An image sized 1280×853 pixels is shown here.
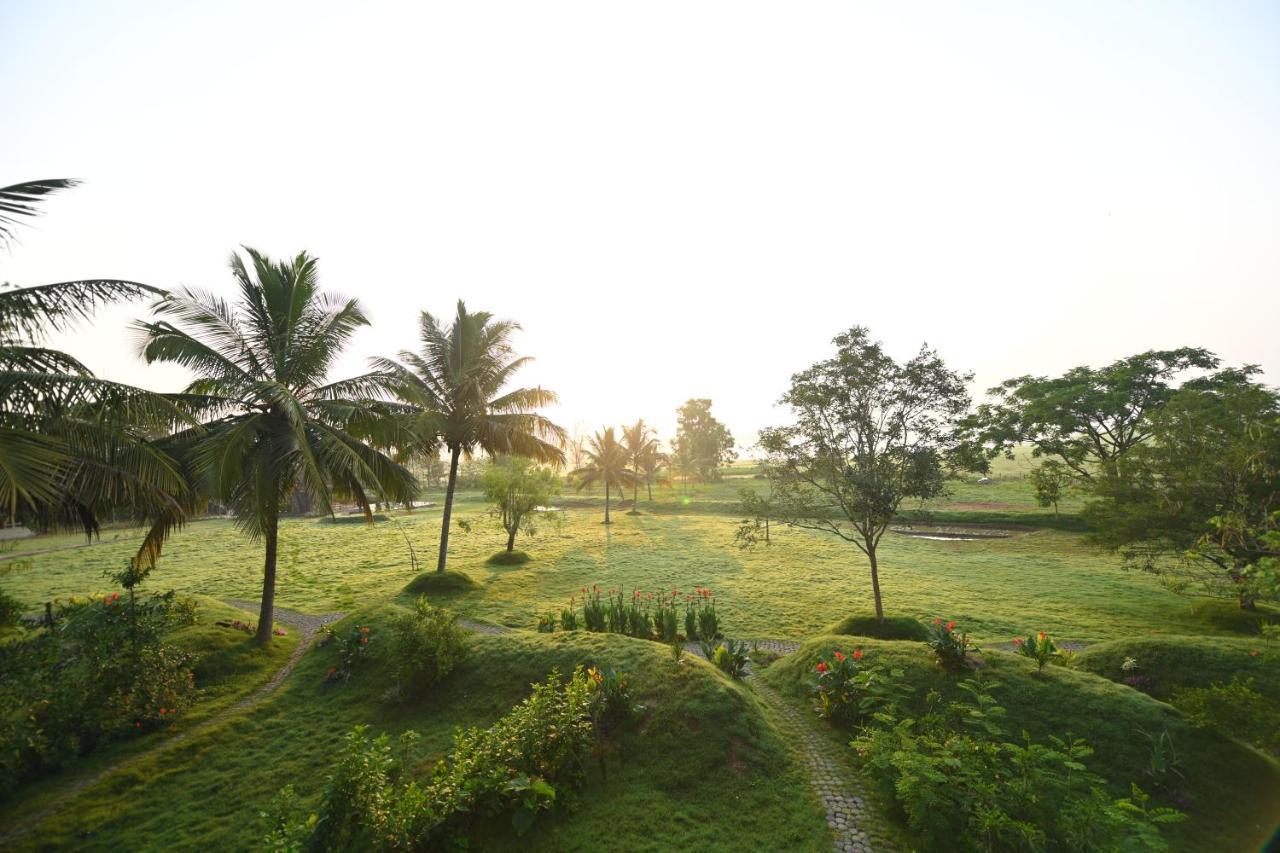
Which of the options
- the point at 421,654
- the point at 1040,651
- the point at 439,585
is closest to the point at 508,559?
the point at 439,585

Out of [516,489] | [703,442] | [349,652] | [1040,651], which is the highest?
[703,442]

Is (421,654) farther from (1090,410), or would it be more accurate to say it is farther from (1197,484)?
(1090,410)

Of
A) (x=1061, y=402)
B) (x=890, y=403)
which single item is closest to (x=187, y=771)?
(x=890, y=403)

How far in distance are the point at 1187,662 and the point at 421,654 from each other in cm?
1663

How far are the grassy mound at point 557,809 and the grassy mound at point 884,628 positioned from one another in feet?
18.5

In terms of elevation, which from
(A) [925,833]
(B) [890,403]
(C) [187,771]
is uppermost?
(B) [890,403]

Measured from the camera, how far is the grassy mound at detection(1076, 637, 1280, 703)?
381 inches

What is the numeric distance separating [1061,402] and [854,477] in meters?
21.1

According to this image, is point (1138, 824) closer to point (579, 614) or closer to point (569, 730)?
point (569, 730)

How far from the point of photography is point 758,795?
7617 mm

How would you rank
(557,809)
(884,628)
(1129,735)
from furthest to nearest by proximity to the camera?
(884,628) → (1129,735) → (557,809)

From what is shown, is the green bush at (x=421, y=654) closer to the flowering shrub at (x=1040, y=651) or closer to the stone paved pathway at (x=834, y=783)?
the stone paved pathway at (x=834, y=783)

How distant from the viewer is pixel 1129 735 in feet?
27.2

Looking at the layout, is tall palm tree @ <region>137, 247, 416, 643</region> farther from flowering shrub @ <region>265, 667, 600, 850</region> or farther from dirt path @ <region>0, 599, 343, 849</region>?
flowering shrub @ <region>265, 667, 600, 850</region>
